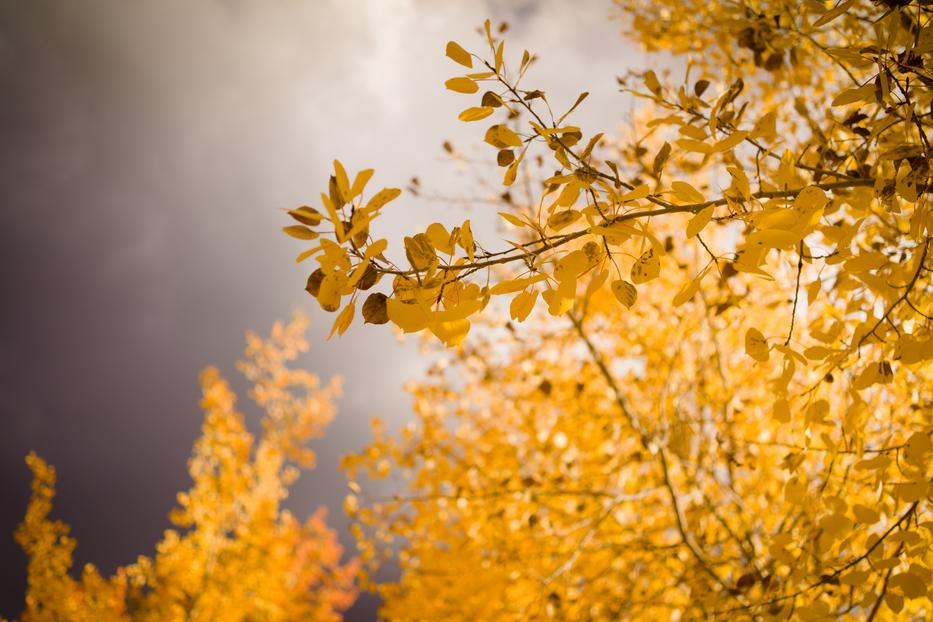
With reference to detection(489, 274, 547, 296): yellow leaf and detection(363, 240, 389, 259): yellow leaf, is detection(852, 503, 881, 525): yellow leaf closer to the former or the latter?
detection(489, 274, 547, 296): yellow leaf

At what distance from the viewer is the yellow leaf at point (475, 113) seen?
73 cm

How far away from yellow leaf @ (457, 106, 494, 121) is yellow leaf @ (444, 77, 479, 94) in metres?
0.04

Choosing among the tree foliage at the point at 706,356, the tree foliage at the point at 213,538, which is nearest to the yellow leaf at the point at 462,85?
the tree foliage at the point at 706,356

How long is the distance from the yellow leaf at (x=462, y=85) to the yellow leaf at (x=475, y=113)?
0.13ft

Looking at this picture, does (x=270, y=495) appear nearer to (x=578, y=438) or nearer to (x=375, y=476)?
(x=375, y=476)

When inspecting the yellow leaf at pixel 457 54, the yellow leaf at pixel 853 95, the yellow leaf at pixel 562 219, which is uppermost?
the yellow leaf at pixel 457 54

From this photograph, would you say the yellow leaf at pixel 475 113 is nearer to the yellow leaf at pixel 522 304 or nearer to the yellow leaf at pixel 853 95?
the yellow leaf at pixel 522 304

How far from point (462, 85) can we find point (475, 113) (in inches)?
2.2

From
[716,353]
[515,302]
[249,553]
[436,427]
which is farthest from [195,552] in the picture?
[515,302]

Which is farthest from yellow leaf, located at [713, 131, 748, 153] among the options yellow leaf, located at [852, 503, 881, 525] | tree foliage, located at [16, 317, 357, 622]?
tree foliage, located at [16, 317, 357, 622]

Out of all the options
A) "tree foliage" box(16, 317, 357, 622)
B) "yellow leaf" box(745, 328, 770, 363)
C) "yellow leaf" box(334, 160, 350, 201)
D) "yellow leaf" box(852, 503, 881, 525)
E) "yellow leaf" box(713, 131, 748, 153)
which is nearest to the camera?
"yellow leaf" box(334, 160, 350, 201)

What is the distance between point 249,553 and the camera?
24.2ft

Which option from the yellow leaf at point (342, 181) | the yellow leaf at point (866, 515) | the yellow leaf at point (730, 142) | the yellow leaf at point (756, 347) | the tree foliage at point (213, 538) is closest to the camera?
the yellow leaf at point (342, 181)

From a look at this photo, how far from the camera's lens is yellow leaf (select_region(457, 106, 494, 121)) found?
727 mm
